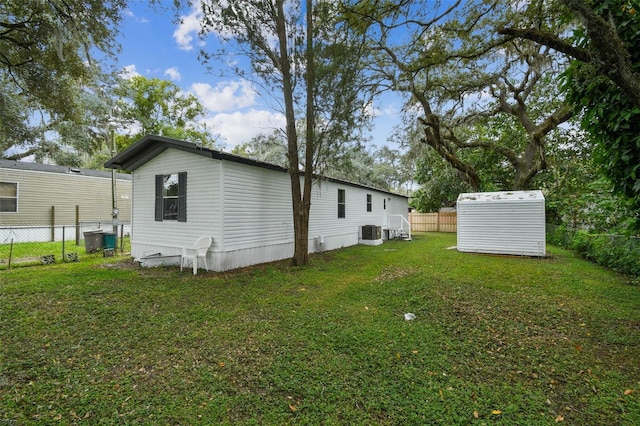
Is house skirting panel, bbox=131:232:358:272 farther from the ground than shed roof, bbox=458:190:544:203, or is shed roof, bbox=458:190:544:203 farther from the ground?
shed roof, bbox=458:190:544:203

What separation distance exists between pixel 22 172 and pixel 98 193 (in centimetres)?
291

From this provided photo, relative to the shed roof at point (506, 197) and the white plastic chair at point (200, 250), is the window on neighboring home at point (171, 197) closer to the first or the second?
the white plastic chair at point (200, 250)

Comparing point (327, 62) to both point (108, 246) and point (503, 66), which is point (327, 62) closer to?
point (503, 66)

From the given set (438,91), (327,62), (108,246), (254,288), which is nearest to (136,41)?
(327,62)

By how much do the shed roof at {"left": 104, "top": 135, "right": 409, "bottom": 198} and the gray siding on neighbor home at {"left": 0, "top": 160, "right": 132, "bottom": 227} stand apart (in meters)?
6.68

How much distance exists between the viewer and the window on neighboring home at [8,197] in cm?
1088

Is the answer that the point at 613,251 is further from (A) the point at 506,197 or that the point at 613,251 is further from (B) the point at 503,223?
(A) the point at 506,197

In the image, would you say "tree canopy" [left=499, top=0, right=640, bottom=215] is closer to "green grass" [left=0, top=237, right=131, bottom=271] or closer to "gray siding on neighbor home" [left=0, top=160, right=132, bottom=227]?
"green grass" [left=0, top=237, right=131, bottom=271]

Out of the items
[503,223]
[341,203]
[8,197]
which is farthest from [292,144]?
[8,197]

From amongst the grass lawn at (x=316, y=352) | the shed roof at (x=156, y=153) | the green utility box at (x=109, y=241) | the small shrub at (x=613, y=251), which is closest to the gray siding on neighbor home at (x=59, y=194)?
the green utility box at (x=109, y=241)

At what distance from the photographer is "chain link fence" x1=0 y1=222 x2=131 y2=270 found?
784 centimetres

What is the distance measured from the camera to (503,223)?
9.45 metres

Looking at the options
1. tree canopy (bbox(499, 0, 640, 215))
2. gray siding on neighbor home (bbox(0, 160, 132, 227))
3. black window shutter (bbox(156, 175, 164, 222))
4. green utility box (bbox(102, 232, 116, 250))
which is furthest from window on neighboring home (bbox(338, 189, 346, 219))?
gray siding on neighbor home (bbox(0, 160, 132, 227))

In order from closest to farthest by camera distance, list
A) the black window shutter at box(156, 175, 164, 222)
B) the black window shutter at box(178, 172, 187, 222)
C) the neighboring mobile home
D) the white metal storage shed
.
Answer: the neighboring mobile home < the black window shutter at box(178, 172, 187, 222) < the black window shutter at box(156, 175, 164, 222) < the white metal storage shed
